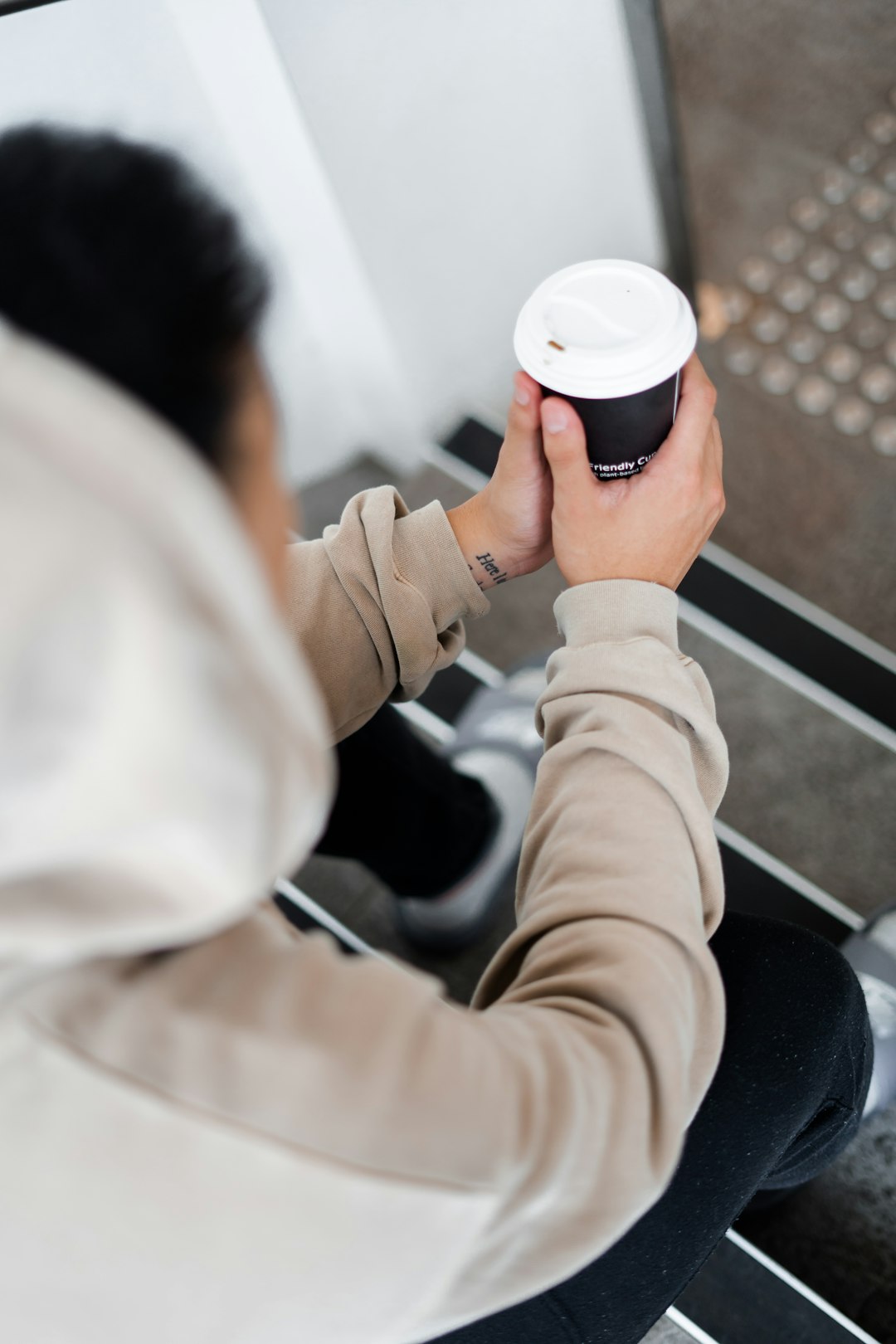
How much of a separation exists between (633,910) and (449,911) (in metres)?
0.68

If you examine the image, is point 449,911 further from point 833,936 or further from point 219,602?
point 219,602

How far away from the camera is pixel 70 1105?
44 centimetres

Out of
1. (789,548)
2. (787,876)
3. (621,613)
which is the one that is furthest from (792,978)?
(789,548)

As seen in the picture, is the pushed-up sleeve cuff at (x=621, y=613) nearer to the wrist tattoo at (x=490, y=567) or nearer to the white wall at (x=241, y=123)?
the wrist tattoo at (x=490, y=567)

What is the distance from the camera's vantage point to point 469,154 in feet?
4.72

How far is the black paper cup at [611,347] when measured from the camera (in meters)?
0.71

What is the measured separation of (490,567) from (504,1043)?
47 centimetres

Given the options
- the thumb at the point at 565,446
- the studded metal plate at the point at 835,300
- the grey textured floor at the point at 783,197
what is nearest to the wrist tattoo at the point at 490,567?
the thumb at the point at 565,446

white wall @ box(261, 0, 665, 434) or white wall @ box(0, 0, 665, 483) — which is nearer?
white wall @ box(0, 0, 665, 483)

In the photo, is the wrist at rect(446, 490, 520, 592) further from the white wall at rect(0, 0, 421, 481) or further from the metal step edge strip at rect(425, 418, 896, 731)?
the metal step edge strip at rect(425, 418, 896, 731)

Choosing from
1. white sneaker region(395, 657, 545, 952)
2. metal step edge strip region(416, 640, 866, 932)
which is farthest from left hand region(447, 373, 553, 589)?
metal step edge strip region(416, 640, 866, 932)

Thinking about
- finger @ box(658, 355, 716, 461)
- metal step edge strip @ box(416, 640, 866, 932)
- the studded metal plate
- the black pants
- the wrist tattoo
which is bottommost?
metal step edge strip @ box(416, 640, 866, 932)

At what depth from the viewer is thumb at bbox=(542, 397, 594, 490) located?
741mm

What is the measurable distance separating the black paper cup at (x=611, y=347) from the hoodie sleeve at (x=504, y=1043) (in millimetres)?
185
